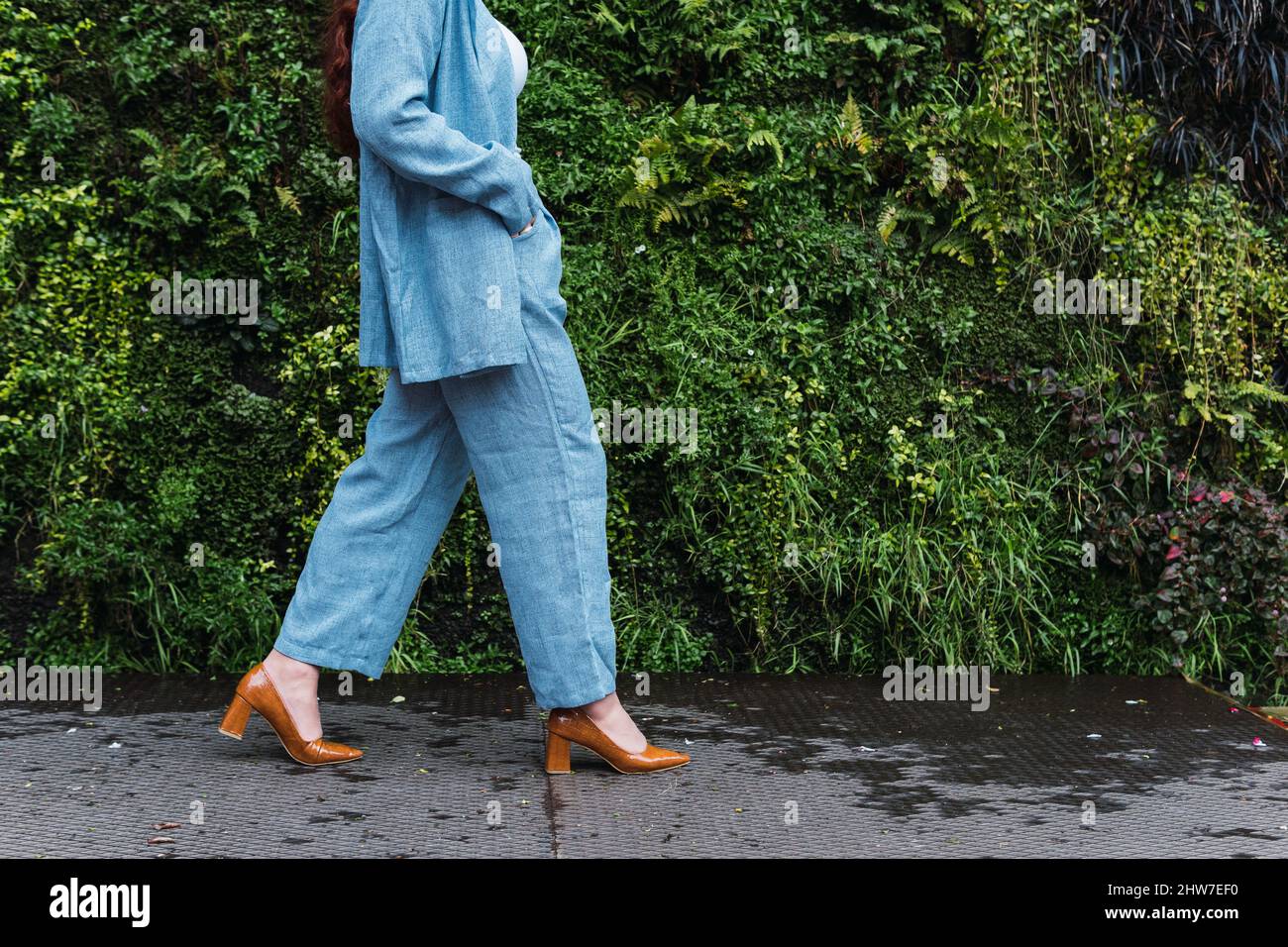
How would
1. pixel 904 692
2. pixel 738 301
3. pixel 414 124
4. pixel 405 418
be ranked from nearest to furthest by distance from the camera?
pixel 414 124, pixel 405 418, pixel 904 692, pixel 738 301

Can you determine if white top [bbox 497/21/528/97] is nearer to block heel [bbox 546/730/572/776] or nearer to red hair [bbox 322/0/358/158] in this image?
red hair [bbox 322/0/358/158]

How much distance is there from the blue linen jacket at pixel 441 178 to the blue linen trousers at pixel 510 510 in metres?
0.10

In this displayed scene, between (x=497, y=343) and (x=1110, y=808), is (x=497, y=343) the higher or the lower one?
the higher one

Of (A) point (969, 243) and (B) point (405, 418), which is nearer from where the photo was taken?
(B) point (405, 418)

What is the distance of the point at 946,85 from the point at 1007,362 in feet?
3.50

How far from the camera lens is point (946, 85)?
529 centimetres

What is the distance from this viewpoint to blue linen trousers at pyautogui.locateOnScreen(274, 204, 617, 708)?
3416 millimetres

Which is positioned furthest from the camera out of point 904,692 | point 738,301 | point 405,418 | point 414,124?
point 738,301

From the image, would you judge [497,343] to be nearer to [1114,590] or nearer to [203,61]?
[203,61]

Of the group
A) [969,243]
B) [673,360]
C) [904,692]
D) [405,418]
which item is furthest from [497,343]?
[969,243]

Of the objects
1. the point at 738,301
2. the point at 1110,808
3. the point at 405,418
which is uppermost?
the point at 738,301

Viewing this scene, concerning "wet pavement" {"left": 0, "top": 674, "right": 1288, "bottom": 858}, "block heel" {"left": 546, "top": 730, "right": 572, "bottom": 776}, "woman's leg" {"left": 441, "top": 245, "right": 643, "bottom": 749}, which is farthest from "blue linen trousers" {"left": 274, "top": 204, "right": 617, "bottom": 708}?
"wet pavement" {"left": 0, "top": 674, "right": 1288, "bottom": 858}

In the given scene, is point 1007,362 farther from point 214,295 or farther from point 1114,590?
point 214,295

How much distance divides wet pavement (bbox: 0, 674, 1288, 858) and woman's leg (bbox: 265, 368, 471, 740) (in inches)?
10.9
